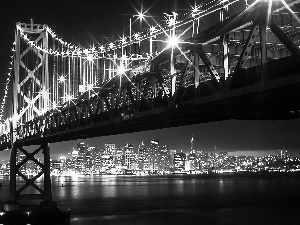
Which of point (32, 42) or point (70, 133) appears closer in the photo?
point (70, 133)

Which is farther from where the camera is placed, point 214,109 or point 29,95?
point 29,95

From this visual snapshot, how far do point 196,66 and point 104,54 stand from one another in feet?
83.8

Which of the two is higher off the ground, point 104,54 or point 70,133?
point 104,54

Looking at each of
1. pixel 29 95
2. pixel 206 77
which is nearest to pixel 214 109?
pixel 206 77

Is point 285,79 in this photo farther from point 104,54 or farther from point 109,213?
point 109,213

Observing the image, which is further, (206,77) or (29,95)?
(29,95)

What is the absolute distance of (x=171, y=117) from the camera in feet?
85.2

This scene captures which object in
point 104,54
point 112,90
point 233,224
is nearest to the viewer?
point 112,90

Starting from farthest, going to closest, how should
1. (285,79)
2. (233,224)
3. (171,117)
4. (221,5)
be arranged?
(233,224) < (171,117) < (221,5) < (285,79)

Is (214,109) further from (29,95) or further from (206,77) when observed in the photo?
(29,95)

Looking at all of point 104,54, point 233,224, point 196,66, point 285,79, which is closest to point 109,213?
point 233,224

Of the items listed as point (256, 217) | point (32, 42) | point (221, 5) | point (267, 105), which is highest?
point (32, 42)

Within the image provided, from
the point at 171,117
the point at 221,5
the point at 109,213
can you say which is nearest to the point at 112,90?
the point at 171,117

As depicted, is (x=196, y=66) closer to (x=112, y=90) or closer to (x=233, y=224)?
(x=112, y=90)
